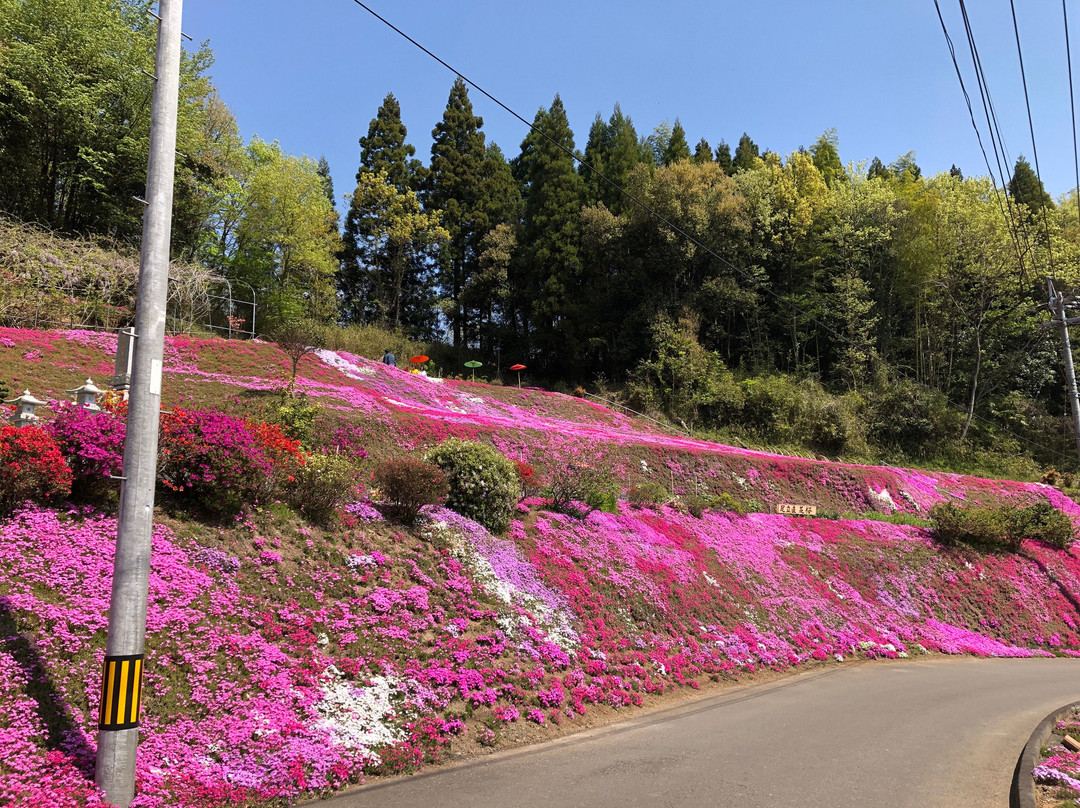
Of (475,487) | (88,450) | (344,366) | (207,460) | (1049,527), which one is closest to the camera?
(88,450)

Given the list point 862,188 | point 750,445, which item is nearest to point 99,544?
point 750,445

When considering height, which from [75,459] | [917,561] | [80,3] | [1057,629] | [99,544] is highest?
[80,3]

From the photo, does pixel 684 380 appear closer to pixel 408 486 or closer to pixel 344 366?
pixel 344 366

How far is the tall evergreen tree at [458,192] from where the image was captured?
45812 mm

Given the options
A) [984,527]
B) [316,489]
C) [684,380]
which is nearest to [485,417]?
[316,489]

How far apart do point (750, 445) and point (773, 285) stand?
15.3 metres

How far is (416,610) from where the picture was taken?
8602 mm

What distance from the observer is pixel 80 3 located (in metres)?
26.0

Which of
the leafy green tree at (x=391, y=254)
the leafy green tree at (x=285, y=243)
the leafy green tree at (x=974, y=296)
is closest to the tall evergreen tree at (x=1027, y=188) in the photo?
the leafy green tree at (x=974, y=296)

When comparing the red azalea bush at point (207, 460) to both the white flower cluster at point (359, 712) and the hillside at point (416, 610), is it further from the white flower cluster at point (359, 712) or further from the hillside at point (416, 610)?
the white flower cluster at point (359, 712)

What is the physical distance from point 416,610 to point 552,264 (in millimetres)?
35472

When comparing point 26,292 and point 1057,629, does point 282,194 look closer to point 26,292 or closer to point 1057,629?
point 26,292

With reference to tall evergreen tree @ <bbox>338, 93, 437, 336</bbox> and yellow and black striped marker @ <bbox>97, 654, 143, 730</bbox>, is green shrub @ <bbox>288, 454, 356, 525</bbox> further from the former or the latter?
tall evergreen tree @ <bbox>338, 93, 437, 336</bbox>

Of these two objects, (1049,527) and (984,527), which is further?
(1049,527)
